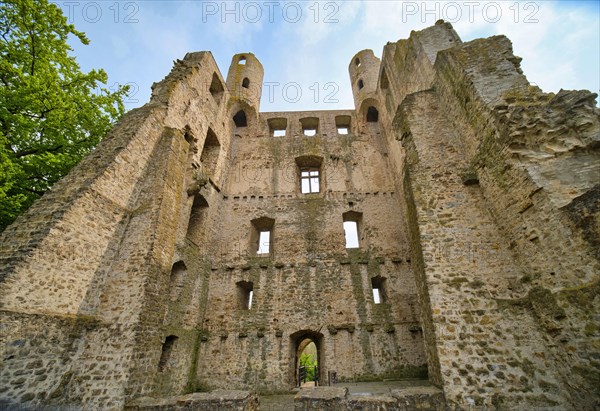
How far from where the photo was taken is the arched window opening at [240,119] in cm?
1574

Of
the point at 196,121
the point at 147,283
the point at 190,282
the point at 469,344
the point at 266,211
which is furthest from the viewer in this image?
the point at 266,211

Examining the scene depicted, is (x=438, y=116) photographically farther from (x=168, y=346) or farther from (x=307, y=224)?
(x=168, y=346)

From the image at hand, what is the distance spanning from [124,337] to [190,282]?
3.52 meters

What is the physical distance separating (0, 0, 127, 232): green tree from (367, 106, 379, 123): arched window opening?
13.1m

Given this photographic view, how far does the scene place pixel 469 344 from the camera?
4832 mm

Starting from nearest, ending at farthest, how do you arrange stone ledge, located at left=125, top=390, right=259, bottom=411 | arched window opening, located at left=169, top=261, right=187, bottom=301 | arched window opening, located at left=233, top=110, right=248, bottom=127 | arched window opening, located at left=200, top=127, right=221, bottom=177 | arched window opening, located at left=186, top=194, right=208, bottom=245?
1. stone ledge, located at left=125, top=390, right=259, bottom=411
2. arched window opening, located at left=169, top=261, right=187, bottom=301
3. arched window opening, located at left=186, top=194, right=208, bottom=245
4. arched window opening, located at left=200, top=127, right=221, bottom=177
5. arched window opening, located at left=233, top=110, right=248, bottom=127

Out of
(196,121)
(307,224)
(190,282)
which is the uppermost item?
(196,121)

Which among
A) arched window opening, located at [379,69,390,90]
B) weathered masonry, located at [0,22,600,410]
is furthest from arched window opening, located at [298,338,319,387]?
arched window opening, located at [379,69,390,90]

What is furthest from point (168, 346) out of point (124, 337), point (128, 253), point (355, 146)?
point (355, 146)

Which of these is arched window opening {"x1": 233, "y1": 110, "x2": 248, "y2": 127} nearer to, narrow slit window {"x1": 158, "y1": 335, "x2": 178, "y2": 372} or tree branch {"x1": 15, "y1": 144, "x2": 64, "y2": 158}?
tree branch {"x1": 15, "y1": 144, "x2": 64, "y2": 158}

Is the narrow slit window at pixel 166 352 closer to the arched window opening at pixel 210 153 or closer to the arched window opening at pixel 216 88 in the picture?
the arched window opening at pixel 210 153

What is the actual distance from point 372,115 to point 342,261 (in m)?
10.2

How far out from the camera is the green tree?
6840 millimetres

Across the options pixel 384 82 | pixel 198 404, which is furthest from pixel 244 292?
pixel 384 82
